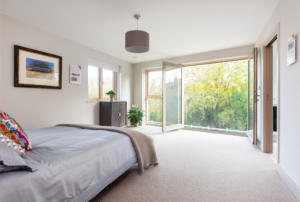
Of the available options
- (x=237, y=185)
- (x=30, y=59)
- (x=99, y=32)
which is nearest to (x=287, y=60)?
(x=237, y=185)

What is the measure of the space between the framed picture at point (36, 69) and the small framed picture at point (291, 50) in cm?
392

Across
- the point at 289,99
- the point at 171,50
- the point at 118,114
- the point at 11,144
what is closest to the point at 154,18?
the point at 171,50

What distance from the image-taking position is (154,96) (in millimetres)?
5621

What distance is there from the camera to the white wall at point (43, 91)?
8.24 ft

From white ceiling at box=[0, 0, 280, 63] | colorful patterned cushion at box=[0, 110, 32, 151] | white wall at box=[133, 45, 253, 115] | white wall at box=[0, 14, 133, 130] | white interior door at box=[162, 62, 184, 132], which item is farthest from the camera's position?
white interior door at box=[162, 62, 184, 132]

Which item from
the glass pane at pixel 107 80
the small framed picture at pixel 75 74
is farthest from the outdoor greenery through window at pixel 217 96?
the small framed picture at pixel 75 74

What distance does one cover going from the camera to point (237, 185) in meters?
1.74

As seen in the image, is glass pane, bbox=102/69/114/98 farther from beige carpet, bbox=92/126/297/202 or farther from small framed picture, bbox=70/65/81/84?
beige carpet, bbox=92/126/297/202

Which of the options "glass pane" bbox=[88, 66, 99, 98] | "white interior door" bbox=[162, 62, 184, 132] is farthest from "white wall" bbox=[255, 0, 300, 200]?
"glass pane" bbox=[88, 66, 99, 98]

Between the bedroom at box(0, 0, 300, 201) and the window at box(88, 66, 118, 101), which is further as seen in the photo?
the window at box(88, 66, 118, 101)

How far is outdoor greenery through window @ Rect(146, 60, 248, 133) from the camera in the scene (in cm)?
428

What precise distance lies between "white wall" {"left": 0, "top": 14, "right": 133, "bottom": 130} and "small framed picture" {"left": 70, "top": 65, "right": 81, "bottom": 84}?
98 mm

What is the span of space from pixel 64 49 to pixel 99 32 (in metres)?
0.96

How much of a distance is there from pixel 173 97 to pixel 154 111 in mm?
1173
